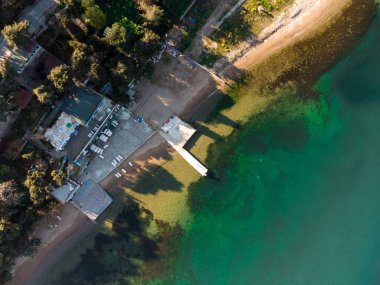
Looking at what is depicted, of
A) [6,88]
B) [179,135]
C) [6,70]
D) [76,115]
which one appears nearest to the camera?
[6,70]

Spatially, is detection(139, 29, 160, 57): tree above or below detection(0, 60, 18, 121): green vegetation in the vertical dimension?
above

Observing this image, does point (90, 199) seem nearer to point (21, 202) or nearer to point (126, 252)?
point (21, 202)

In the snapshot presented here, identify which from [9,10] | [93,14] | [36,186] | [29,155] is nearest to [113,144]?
[29,155]

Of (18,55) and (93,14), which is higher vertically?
(93,14)

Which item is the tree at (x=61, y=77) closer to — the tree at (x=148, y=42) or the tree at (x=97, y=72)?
the tree at (x=97, y=72)

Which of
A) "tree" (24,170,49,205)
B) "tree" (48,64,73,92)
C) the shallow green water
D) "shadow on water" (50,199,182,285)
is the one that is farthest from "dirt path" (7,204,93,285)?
"tree" (48,64,73,92)

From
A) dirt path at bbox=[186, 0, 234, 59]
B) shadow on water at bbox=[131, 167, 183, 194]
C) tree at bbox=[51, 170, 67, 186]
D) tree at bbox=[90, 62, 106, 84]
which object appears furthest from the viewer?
shadow on water at bbox=[131, 167, 183, 194]

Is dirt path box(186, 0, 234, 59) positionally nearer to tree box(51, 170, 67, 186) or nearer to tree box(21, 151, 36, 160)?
tree box(51, 170, 67, 186)

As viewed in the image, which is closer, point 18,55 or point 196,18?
point 18,55
